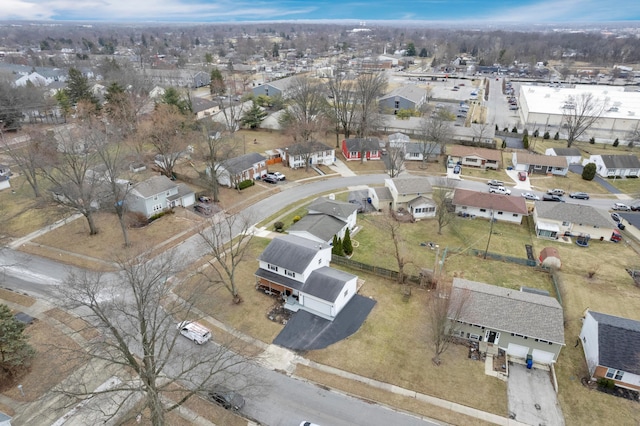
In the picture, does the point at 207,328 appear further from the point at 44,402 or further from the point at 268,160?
the point at 268,160

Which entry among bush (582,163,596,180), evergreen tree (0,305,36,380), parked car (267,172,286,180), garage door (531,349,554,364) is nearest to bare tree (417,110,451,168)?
bush (582,163,596,180)

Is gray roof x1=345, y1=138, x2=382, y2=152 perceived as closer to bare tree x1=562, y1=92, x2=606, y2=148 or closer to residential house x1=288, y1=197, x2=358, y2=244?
residential house x1=288, y1=197, x2=358, y2=244

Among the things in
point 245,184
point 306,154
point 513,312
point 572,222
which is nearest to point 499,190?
point 572,222

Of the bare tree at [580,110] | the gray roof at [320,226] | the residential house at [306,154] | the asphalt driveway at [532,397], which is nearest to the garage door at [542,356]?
the asphalt driveway at [532,397]

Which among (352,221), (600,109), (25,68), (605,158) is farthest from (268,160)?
(25,68)

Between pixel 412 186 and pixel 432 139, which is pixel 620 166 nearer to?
pixel 432 139

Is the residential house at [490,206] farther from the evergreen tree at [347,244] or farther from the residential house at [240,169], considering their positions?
the residential house at [240,169]
